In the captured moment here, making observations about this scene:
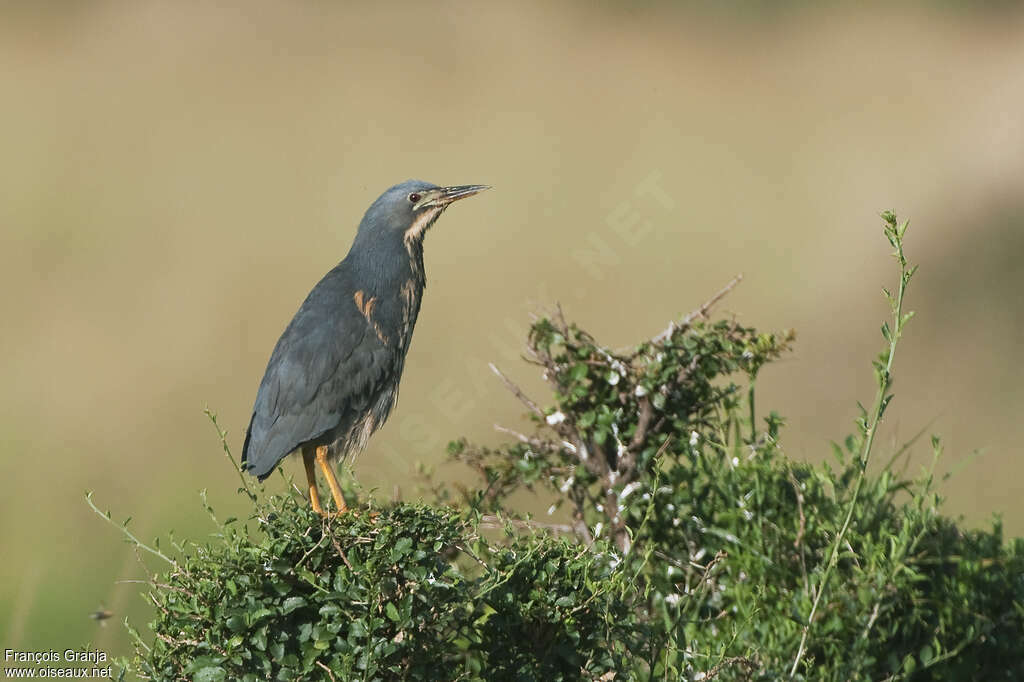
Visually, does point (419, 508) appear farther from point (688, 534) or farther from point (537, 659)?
point (688, 534)

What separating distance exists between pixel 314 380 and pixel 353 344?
0.73ft

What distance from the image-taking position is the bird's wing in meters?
4.02

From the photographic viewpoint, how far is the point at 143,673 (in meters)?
2.70

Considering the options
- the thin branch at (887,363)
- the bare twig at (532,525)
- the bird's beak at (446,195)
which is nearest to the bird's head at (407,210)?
the bird's beak at (446,195)

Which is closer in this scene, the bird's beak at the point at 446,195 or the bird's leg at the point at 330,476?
the bird's leg at the point at 330,476

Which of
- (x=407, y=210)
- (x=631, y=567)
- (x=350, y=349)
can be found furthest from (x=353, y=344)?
(x=631, y=567)

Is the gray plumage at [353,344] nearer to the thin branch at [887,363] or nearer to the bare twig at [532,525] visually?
the bare twig at [532,525]

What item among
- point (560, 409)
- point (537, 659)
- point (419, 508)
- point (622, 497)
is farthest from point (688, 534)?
point (419, 508)

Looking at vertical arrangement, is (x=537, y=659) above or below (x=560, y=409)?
below

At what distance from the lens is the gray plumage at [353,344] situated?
4.06 meters

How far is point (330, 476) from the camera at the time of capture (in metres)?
4.02

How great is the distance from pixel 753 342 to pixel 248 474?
192 centimetres

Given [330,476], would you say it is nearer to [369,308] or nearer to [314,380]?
[314,380]

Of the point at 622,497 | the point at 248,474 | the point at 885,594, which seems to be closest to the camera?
the point at 885,594
